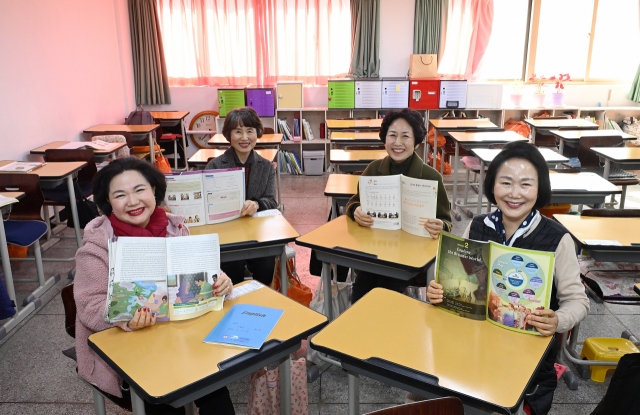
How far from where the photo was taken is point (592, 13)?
770 cm

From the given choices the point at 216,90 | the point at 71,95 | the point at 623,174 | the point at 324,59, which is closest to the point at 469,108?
the point at 324,59

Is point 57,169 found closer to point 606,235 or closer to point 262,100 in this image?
point 262,100

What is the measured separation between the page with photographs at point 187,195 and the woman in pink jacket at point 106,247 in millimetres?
499

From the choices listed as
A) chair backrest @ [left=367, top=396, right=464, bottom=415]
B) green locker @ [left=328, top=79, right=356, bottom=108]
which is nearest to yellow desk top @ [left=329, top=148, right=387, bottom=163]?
green locker @ [left=328, top=79, right=356, bottom=108]

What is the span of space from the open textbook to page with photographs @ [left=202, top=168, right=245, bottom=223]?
2.28 feet

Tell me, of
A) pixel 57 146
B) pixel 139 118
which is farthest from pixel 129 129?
pixel 57 146

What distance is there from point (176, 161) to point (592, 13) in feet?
21.9

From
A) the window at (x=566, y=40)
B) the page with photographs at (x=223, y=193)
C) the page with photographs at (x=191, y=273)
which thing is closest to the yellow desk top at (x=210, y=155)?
the page with photographs at (x=223, y=193)

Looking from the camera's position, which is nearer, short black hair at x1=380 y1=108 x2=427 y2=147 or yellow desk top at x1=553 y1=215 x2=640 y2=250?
yellow desk top at x1=553 y1=215 x2=640 y2=250

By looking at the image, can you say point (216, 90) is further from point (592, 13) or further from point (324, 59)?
point (592, 13)

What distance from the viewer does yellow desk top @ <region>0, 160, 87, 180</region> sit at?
3.87 meters

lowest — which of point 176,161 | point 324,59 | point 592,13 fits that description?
point 176,161

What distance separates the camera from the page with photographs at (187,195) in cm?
265

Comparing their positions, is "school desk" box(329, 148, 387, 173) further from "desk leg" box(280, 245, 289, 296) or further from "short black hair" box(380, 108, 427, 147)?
"desk leg" box(280, 245, 289, 296)
